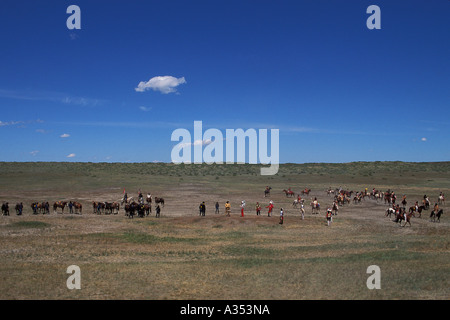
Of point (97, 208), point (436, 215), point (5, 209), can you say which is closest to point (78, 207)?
point (97, 208)

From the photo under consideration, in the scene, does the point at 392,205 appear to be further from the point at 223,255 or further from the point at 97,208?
the point at 97,208

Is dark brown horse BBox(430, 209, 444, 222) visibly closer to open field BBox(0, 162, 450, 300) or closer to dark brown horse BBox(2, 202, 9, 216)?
open field BBox(0, 162, 450, 300)

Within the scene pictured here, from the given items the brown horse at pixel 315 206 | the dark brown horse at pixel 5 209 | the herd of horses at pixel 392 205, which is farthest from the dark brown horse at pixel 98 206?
the brown horse at pixel 315 206

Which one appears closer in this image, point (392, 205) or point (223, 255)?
point (223, 255)

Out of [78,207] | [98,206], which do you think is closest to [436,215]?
[98,206]

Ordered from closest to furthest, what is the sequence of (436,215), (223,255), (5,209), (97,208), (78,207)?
(223,255) → (436,215) → (5,209) → (78,207) → (97,208)

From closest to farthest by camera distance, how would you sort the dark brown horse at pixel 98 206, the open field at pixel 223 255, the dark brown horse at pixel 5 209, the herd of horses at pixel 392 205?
the open field at pixel 223 255, the herd of horses at pixel 392 205, the dark brown horse at pixel 5 209, the dark brown horse at pixel 98 206

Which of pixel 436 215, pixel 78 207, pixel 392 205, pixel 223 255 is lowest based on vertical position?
pixel 223 255

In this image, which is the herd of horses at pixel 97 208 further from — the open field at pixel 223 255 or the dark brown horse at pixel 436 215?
the dark brown horse at pixel 436 215

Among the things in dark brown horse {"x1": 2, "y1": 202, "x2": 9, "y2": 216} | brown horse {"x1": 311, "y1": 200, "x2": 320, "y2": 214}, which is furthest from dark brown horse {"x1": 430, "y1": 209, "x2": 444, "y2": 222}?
dark brown horse {"x1": 2, "y1": 202, "x2": 9, "y2": 216}

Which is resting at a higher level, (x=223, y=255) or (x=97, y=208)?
(x=97, y=208)

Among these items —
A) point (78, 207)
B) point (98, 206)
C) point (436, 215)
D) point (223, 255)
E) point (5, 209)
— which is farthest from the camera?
point (98, 206)

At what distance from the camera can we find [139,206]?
3853cm
